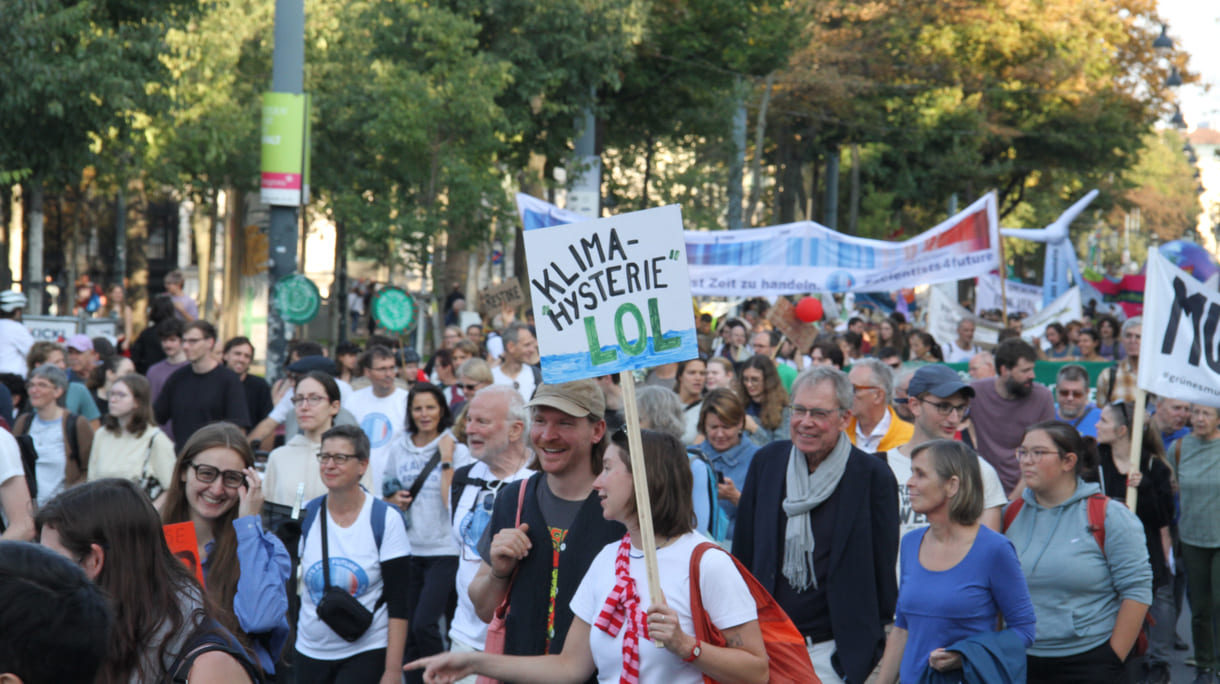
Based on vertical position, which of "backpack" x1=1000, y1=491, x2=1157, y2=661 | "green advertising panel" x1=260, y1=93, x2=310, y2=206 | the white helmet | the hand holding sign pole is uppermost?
"green advertising panel" x1=260, y1=93, x2=310, y2=206

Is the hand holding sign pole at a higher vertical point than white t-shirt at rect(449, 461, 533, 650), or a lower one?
higher

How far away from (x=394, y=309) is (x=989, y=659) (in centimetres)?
1075

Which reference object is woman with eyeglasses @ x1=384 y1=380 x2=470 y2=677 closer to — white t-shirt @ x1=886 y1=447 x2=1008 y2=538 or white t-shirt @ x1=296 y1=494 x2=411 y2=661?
A: white t-shirt @ x1=296 y1=494 x2=411 y2=661

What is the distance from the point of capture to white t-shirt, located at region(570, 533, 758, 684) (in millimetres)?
3635

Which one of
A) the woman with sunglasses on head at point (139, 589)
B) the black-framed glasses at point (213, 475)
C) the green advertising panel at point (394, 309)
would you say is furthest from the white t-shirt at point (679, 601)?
the green advertising panel at point (394, 309)

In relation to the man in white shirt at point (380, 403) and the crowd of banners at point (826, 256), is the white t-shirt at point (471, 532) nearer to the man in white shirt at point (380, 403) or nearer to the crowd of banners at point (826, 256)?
the man in white shirt at point (380, 403)

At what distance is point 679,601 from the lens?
3.67 meters

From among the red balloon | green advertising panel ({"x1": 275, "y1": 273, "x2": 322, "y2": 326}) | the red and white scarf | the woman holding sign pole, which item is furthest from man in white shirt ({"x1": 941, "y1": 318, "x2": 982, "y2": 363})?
the red and white scarf

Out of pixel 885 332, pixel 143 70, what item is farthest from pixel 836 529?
pixel 143 70

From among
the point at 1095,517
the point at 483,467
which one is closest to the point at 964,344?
the point at 1095,517

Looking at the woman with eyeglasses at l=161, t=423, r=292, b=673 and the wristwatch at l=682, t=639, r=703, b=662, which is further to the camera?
the woman with eyeglasses at l=161, t=423, r=292, b=673

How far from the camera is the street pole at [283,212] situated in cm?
1226

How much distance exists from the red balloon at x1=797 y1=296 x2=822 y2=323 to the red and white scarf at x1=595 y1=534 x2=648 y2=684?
11.0 m

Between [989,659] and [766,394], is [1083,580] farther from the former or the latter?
[766,394]
